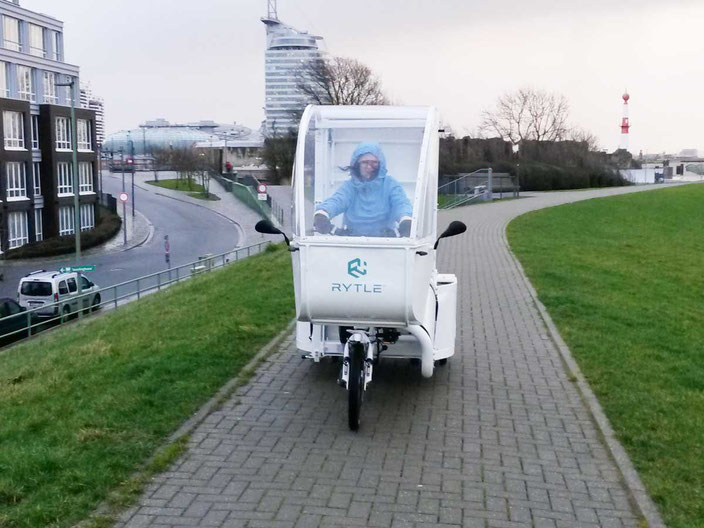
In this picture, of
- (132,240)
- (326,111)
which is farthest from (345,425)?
(132,240)

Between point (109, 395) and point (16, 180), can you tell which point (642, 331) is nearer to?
point (109, 395)

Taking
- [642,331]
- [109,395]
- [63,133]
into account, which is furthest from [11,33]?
[109,395]

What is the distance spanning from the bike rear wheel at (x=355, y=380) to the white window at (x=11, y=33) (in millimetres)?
48757

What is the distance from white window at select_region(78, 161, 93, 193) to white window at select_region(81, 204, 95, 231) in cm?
103

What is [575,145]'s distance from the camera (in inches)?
2950

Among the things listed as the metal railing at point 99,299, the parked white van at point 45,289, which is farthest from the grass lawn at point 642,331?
the parked white van at point 45,289

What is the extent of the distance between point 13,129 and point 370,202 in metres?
46.5

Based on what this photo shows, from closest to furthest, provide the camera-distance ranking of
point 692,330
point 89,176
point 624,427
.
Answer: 1. point 624,427
2. point 692,330
3. point 89,176

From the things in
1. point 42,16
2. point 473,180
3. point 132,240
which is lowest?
point 132,240

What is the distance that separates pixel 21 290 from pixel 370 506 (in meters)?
24.4

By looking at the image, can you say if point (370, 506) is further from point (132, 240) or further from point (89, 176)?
point (89, 176)

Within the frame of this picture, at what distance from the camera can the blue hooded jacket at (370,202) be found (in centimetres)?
755

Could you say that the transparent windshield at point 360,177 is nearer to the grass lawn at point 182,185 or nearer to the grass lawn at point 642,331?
the grass lawn at point 642,331

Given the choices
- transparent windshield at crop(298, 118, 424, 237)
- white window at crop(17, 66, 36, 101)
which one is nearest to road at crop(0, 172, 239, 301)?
white window at crop(17, 66, 36, 101)
